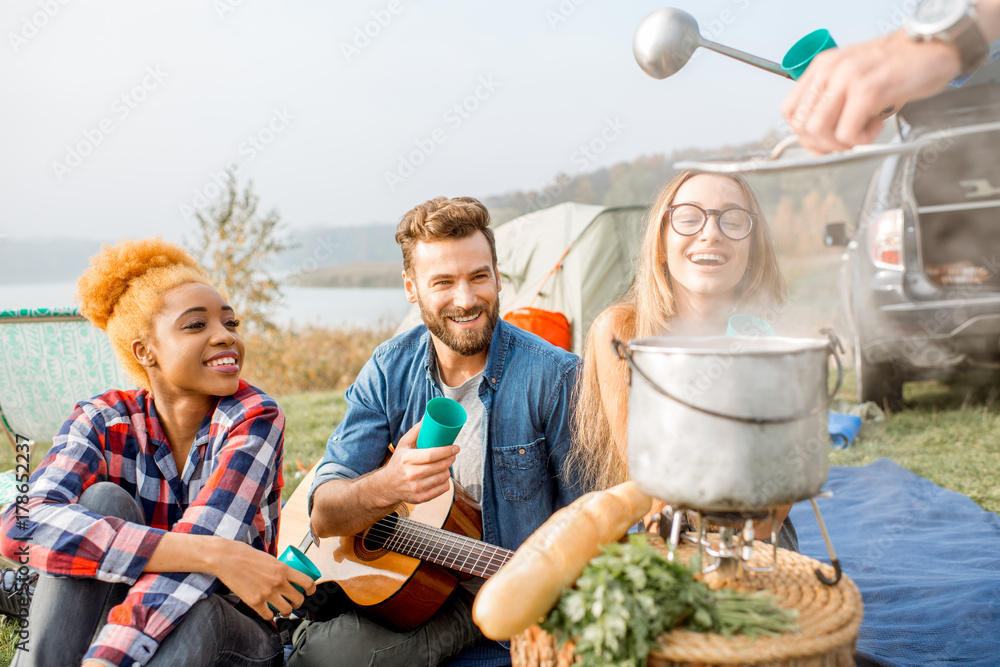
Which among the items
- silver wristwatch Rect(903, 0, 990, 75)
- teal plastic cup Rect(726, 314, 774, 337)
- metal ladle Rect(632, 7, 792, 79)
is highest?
metal ladle Rect(632, 7, 792, 79)

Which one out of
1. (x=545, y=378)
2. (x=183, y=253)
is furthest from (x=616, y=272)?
(x=183, y=253)

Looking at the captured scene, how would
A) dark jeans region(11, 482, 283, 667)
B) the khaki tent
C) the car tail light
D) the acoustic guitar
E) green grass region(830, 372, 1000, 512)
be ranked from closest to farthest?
dark jeans region(11, 482, 283, 667), the acoustic guitar, green grass region(830, 372, 1000, 512), the car tail light, the khaki tent

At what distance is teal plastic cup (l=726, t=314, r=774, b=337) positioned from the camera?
6.19ft

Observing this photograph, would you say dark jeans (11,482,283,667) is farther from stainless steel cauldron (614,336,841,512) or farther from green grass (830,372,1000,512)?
green grass (830,372,1000,512)

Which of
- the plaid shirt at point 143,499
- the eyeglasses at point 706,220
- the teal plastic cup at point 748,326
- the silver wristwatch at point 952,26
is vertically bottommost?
the plaid shirt at point 143,499

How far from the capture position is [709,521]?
1.52 metres

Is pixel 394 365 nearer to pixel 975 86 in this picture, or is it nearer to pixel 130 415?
pixel 130 415

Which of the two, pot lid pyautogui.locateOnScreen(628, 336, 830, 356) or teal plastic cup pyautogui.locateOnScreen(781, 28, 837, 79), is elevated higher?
teal plastic cup pyautogui.locateOnScreen(781, 28, 837, 79)

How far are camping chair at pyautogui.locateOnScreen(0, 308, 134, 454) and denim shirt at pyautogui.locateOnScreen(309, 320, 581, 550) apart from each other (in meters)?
1.89

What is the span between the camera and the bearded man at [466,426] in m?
2.49

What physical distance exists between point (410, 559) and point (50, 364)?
2613 mm

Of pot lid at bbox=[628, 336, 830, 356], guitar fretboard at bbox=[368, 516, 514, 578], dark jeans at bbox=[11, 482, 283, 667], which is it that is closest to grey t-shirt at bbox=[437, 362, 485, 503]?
guitar fretboard at bbox=[368, 516, 514, 578]

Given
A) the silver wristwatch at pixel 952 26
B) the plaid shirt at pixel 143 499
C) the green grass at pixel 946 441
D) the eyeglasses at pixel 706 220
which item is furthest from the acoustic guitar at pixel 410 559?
the green grass at pixel 946 441

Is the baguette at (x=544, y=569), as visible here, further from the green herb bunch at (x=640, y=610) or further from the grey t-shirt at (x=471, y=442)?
the grey t-shirt at (x=471, y=442)
